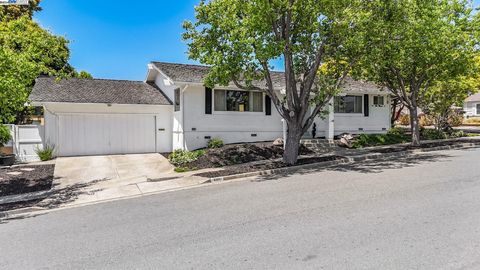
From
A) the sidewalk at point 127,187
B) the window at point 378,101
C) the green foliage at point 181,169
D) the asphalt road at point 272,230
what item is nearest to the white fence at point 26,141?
the sidewalk at point 127,187

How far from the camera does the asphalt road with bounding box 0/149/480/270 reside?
4.59 m

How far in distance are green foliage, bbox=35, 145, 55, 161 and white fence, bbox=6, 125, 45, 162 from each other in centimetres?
18

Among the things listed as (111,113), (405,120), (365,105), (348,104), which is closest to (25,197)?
(111,113)

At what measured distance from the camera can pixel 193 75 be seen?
18.2 m

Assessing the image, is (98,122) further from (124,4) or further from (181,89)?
(124,4)

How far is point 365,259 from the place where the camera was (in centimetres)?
442

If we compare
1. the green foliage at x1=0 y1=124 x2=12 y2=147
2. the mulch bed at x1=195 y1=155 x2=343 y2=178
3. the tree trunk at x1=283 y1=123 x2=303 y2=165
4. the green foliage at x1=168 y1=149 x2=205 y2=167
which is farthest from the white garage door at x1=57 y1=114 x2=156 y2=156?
the tree trunk at x1=283 y1=123 x2=303 y2=165

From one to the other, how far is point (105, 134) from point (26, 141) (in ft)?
11.6

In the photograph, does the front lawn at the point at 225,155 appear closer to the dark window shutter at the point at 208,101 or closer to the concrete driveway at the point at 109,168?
the concrete driveway at the point at 109,168

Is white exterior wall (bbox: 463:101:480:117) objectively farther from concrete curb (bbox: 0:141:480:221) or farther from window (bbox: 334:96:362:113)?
window (bbox: 334:96:362:113)

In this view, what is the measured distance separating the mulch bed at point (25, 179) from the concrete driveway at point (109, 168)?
0.34 metres

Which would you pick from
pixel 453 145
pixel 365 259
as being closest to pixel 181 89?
pixel 365 259

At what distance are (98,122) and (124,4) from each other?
20.6 ft

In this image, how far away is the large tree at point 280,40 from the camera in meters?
11.6
